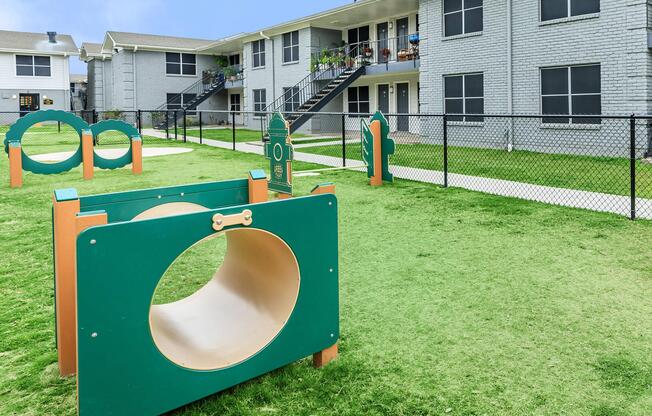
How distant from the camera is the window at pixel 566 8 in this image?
15469mm

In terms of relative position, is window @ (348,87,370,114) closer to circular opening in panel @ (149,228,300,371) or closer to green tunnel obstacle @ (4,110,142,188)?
green tunnel obstacle @ (4,110,142,188)

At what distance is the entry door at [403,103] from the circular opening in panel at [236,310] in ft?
70.0

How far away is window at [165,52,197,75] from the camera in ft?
127

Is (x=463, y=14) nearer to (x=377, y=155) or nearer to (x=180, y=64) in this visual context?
(x=377, y=155)

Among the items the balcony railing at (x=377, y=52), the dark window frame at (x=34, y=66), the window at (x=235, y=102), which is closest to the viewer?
the balcony railing at (x=377, y=52)

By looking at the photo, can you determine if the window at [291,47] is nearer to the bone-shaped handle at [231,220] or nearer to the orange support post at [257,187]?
the orange support post at [257,187]

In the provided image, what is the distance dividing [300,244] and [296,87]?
26.4 m

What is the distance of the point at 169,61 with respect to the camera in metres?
38.8

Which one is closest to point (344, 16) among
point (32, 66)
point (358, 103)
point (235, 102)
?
point (358, 103)

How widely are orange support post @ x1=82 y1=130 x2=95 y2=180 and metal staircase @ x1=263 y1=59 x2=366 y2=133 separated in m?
11.0

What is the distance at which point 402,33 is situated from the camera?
24828 mm

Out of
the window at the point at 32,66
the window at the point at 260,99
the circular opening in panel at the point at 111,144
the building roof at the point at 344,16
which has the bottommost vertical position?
the circular opening in panel at the point at 111,144

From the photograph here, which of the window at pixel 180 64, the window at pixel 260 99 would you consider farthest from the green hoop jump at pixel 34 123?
the window at pixel 180 64

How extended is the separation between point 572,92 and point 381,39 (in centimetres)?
1158
